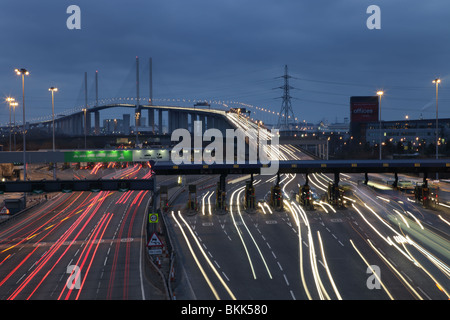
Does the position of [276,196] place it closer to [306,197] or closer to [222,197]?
[306,197]

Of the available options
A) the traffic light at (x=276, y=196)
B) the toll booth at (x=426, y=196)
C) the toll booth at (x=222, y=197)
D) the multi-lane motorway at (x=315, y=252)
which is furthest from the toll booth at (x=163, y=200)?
the toll booth at (x=426, y=196)

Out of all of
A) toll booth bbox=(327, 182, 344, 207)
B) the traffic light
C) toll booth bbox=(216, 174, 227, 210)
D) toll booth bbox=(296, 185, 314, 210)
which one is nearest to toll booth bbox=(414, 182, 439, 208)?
toll booth bbox=(327, 182, 344, 207)

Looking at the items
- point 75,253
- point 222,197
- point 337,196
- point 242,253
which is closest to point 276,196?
point 222,197

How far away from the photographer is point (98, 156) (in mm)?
48250

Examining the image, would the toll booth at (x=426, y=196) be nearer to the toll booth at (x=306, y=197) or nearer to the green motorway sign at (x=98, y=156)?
the toll booth at (x=306, y=197)

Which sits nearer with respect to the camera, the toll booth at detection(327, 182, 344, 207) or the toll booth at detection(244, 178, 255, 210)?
the toll booth at detection(327, 182, 344, 207)

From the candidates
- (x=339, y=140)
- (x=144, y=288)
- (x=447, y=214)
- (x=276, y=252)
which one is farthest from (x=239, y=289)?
(x=339, y=140)

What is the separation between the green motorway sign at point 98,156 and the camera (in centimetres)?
4767

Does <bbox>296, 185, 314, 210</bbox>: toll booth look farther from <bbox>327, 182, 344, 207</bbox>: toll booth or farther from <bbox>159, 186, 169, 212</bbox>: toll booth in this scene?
<bbox>159, 186, 169, 212</bbox>: toll booth

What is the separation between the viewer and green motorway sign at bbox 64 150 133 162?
4767 cm

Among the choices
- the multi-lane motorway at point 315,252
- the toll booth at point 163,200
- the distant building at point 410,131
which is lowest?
the multi-lane motorway at point 315,252

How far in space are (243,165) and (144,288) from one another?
853 inches

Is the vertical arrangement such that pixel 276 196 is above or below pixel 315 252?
above
